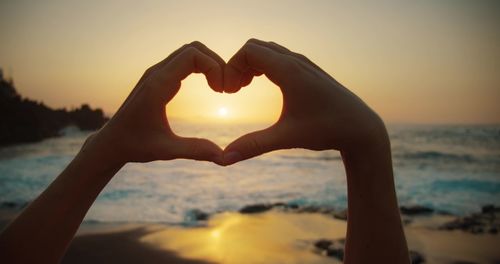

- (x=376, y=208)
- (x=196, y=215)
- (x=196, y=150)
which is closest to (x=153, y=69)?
(x=196, y=150)

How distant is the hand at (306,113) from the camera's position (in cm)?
126

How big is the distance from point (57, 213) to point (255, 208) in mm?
6830

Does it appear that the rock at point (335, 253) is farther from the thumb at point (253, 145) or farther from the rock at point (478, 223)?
the thumb at point (253, 145)

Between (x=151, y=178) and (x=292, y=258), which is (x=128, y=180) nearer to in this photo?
(x=151, y=178)

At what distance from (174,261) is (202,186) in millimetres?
5579

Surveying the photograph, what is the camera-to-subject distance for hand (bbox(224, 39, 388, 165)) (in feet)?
4.13

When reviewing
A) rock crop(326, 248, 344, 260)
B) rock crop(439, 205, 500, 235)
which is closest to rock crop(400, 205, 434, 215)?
rock crop(439, 205, 500, 235)

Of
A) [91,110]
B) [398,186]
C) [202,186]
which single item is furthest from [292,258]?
[91,110]

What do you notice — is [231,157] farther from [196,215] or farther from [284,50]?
[196,215]

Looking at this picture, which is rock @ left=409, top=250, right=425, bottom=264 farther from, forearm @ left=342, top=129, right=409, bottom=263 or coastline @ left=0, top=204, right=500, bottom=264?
forearm @ left=342, top=129, right=409, bottom=263

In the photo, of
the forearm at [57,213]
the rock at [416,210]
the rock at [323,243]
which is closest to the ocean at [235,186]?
the rock at [416,210]

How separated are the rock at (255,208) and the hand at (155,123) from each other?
652 centimetres

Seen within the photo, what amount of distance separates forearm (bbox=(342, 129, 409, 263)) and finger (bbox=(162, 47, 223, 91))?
1.89 ft

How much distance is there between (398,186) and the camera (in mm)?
12406
